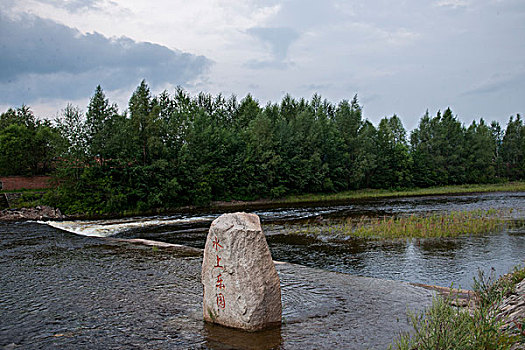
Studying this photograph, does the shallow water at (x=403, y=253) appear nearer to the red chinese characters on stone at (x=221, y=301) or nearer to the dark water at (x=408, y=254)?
the dark water at (x=408, y=254)

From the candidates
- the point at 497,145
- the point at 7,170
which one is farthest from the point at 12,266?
the point at 497,145

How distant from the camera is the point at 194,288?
10672 mm

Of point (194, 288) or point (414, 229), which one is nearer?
point (194, 288)

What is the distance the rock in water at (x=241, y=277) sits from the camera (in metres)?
7.32

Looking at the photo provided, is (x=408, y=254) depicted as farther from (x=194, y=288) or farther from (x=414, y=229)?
(x=194, y=288)

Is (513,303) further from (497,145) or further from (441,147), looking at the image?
(497,145)

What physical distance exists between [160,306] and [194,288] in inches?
65.7

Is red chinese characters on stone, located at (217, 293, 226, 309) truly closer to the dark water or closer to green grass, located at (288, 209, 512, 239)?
the dark water

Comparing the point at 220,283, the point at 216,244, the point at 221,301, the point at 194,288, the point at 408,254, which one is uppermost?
the point at 216,244

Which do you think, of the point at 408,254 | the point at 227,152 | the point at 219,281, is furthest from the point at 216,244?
the point at 227,152

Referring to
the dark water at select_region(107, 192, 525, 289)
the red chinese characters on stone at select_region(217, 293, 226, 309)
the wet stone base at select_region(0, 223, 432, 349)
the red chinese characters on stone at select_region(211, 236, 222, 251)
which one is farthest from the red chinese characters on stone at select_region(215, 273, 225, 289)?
the dark water at select_region(107, 192, 525, 289)

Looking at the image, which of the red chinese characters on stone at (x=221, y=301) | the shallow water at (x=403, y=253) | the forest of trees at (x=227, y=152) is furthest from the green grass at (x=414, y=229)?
the forest of trees at (x=227, y=152)

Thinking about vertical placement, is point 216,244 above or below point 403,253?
above

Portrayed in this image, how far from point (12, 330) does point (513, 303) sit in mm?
9848
